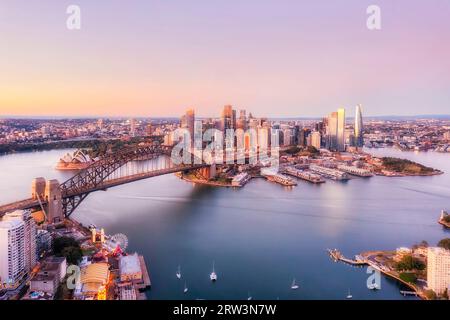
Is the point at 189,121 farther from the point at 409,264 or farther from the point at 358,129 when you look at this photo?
the point at 409,264

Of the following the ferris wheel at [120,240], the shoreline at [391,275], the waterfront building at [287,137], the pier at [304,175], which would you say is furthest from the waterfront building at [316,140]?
the ferris wheel at [120,240]

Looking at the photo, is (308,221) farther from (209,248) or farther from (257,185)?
(257,185)

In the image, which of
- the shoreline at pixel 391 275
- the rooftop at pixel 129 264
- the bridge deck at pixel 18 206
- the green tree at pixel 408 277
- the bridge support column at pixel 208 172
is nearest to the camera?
the shoreline at pixel 391 275

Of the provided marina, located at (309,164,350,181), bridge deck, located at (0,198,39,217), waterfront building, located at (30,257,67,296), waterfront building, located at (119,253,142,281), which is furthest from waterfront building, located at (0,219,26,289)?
marina, located at (309,164,350,181)

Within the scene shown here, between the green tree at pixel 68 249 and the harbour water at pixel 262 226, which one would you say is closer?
the harbour water at pixel 262 226

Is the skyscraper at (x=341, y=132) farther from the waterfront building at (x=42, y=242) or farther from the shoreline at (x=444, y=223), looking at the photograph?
the waterfront building at (x=42, y=242)
